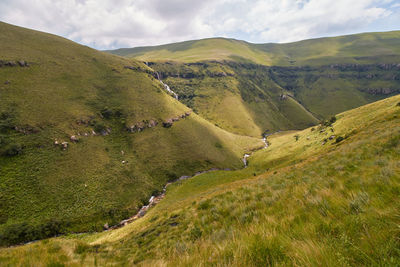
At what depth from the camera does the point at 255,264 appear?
6.40 feet

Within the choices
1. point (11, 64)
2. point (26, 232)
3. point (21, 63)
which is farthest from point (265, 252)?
point (21, 63)

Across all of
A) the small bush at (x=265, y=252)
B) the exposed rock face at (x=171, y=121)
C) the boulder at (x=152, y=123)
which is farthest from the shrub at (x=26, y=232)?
the exposed rock face at (x=171, y=121)

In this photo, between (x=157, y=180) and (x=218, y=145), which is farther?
(x=218, y=145)

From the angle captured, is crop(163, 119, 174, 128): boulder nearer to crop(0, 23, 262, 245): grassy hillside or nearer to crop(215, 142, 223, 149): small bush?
crop(0, 23, 262, 245): grassy hillside

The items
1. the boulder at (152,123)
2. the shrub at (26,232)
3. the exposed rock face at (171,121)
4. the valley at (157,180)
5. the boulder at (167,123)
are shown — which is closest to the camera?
the valley at (157,180)

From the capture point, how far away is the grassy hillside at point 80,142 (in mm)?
39906

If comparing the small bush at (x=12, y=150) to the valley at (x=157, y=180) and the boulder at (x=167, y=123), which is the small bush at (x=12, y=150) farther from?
the boulder at (x=167, y=123)

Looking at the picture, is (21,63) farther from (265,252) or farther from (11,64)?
(265,252)

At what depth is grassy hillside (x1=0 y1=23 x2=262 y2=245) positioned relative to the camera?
39.9 meters

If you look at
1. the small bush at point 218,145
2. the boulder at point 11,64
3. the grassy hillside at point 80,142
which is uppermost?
the boulder at point 11,64

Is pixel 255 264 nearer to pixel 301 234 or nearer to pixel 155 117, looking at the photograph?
pixel 301 234

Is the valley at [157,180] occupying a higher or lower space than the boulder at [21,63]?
lower

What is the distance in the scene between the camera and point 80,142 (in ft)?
182

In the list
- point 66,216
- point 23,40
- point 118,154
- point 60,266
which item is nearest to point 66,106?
point 118,154
